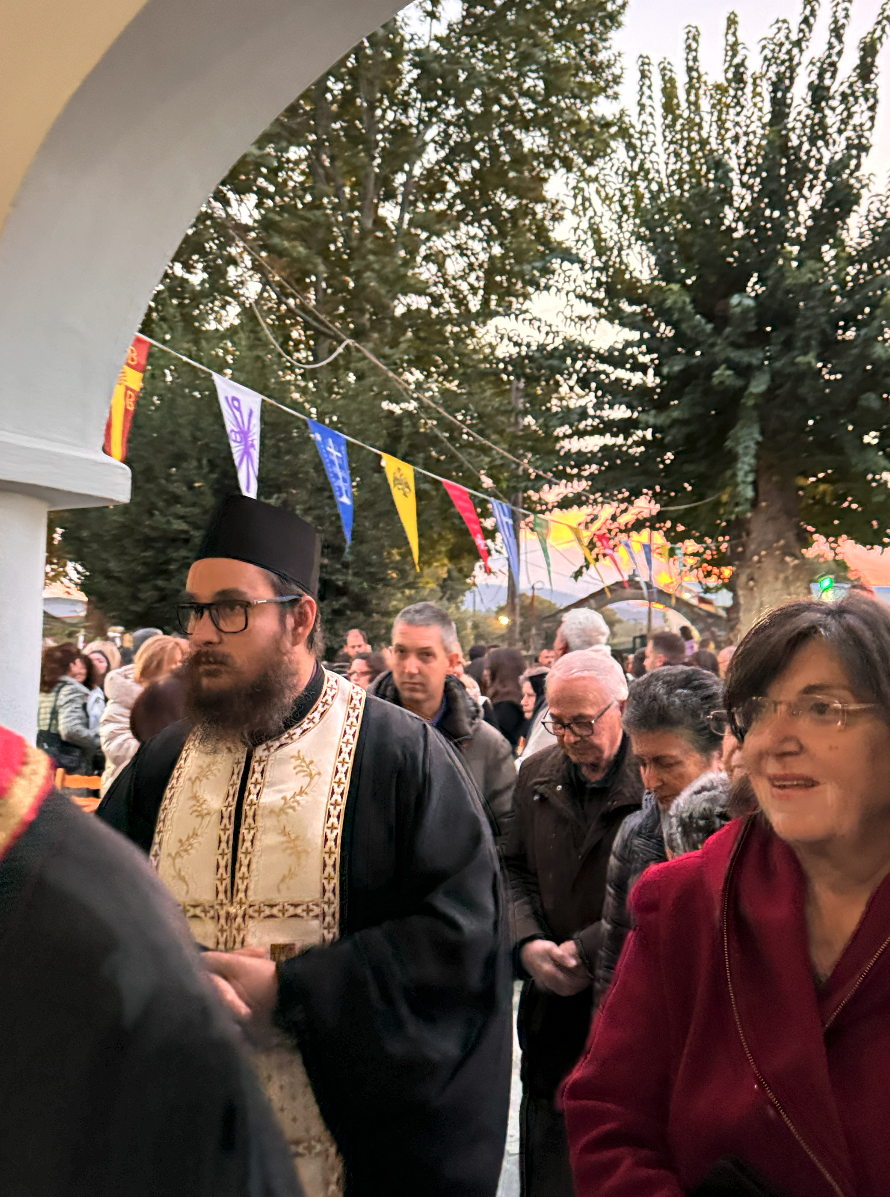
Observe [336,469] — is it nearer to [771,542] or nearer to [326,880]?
[326,880]

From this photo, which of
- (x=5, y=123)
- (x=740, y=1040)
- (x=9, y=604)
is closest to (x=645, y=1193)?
(x=740, y=1040)

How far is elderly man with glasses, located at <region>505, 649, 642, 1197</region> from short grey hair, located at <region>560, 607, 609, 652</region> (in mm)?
2735

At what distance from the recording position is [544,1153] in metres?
3.12

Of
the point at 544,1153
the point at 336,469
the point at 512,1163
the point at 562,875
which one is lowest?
the point at 512,1163

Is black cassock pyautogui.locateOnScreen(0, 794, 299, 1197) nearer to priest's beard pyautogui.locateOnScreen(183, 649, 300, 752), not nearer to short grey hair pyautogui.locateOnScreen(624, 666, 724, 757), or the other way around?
priest's beard pyautogui.locateOnScreen(183, 649, 300, 752)

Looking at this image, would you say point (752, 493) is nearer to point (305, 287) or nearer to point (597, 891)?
point (305, 287)

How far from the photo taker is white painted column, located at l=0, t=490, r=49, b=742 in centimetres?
296

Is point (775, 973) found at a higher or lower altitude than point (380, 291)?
lower

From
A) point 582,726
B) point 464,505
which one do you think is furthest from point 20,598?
point 464,505

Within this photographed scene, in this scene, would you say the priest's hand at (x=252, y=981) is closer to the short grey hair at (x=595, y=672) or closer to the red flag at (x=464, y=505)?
the short grey hair at (x=595, y=672)

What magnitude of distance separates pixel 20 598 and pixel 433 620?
6.63ft

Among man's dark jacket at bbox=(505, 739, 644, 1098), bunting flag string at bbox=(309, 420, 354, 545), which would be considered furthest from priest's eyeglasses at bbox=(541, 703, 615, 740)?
bunting flag string at bbox=(309, 420, 354, 545)

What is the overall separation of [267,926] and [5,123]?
6.46 ft

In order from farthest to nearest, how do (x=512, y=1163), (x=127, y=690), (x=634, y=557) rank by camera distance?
(x=634, y=557)
(x=127, y=690)
(x=512, y=1163)
